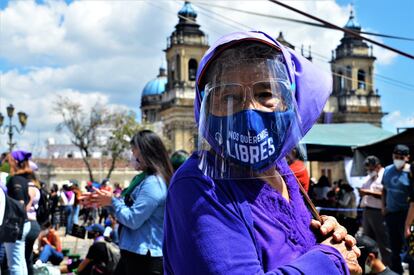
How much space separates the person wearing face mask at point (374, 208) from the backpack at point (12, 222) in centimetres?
499

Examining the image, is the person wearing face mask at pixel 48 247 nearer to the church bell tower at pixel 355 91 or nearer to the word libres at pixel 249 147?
the word libres at pixel 249 147

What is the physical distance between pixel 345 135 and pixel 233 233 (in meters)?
14.3

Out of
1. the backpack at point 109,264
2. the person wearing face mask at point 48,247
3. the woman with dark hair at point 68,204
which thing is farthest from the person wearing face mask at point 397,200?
the woman with dark hair at point 68,204

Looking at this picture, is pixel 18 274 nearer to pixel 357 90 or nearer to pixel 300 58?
pixel 300 58

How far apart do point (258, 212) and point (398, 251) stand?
21.7ft

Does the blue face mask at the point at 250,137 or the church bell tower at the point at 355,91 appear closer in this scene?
the blue face mask at the point at 250,137

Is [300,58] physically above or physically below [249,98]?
above

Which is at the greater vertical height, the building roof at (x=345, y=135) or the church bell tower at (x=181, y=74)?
the church bell tower at (x=181, y=74)

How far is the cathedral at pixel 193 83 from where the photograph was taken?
200 ft

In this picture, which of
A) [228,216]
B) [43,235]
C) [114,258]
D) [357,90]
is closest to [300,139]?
[228,216]

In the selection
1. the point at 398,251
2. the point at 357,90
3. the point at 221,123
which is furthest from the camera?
the point at 357,90

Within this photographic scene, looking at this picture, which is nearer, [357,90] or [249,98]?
[249,98]

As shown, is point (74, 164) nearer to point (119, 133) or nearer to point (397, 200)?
point (119, 133)

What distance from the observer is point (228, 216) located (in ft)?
4.69
